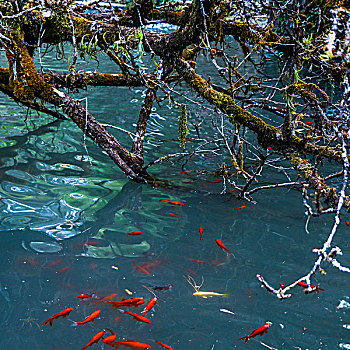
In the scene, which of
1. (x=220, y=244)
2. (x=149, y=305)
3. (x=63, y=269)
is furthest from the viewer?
(x=220, y=244)

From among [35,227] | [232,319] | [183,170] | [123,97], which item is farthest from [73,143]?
[232,319]

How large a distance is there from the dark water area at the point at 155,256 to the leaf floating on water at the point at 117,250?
17 mm

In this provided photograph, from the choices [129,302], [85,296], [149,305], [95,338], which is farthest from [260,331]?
[85,296]

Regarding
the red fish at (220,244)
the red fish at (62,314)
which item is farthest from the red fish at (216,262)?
the red fish at (62,314)

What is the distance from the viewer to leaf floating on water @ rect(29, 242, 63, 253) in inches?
160

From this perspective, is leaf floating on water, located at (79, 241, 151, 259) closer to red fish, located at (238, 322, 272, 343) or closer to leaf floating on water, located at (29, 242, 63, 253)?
leaf floating on water, located at (29, 242, 63, 253)

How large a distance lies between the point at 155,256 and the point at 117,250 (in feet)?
1.29

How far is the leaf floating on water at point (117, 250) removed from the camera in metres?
4.04

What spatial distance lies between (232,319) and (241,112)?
7.26 ft

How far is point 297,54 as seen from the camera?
353cm

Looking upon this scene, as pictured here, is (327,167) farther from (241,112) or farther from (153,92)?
(153,92)

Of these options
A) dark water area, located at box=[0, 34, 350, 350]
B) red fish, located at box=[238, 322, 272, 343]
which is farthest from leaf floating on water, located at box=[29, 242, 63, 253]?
red fish, located at box=[238, 322, 272, 343]

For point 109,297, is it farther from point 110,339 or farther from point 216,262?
point 216,262

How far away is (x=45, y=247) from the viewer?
162 inches
